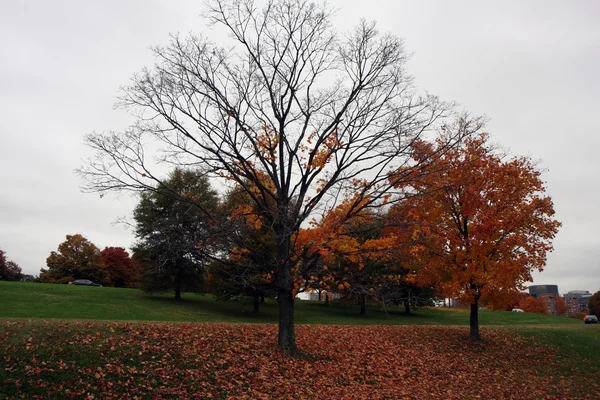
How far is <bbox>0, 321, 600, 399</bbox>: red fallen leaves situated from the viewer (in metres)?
9.52

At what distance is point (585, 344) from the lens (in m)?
22.2

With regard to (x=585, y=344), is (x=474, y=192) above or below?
above

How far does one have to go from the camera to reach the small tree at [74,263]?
5821cm

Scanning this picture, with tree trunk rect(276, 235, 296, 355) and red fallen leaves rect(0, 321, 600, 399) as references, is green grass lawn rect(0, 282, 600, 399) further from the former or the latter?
tree trunk rect(276, 235, 296, 355)

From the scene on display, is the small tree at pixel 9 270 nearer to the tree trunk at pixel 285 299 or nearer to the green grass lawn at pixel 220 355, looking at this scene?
the green grass lawn at pixel 220 355

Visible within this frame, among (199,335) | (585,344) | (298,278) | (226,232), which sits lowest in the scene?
(585,344)

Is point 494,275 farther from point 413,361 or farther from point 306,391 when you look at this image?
point 306,391

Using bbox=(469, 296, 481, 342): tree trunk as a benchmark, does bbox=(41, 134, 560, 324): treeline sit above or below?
above

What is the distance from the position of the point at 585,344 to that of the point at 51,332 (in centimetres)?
2400

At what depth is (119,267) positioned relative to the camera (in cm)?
6888

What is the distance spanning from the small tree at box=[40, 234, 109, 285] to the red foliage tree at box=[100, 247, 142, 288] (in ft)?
20.8

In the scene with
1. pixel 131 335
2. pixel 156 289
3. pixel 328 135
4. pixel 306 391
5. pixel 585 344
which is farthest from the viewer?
pixel 156 289

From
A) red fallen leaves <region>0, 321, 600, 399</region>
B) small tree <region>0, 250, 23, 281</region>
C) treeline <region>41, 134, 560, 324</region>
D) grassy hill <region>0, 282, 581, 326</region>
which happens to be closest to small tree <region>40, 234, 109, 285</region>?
small tree <region>0, 250, 23, 281</region>

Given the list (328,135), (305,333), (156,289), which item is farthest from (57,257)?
(328,135)
